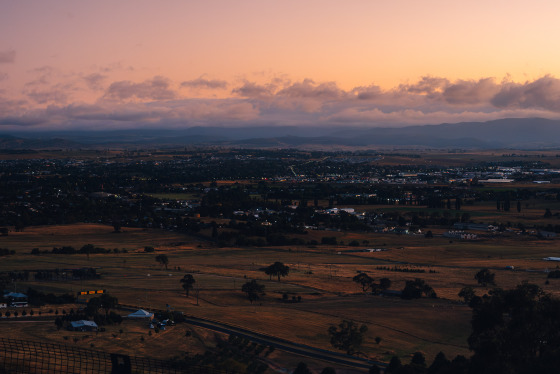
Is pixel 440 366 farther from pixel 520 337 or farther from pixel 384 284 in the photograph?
pixel 384 284

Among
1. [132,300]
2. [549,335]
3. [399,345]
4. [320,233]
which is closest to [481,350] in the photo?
[549,335]

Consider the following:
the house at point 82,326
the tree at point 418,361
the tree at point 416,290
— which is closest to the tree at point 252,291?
the tree at point 416,290

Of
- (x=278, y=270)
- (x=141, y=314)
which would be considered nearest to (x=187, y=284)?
(x=141, y=314)

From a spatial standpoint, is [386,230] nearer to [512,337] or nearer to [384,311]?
[384,311]

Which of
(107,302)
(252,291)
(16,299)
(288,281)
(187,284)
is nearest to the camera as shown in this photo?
(107,302)

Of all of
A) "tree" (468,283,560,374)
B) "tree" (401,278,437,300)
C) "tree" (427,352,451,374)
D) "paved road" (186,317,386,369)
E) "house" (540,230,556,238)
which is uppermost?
"tree" (468,283,560,374)

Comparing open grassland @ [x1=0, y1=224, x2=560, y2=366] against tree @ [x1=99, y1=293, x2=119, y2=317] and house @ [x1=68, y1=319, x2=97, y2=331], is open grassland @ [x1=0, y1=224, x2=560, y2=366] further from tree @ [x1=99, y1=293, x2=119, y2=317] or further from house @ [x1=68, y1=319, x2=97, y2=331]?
tree @ [x1=99, y1=293, x2=119, y2=317]

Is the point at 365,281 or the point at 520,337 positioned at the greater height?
the point at 520,337

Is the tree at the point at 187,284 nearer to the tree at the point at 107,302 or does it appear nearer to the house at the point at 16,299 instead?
the tree at the point at 107,302

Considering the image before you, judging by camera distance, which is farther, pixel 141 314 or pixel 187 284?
pixel 187 284

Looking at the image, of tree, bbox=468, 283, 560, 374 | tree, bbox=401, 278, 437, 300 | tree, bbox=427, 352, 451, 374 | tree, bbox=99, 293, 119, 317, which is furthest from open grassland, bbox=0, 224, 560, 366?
tree, bbox=468, 283, 560, 374
